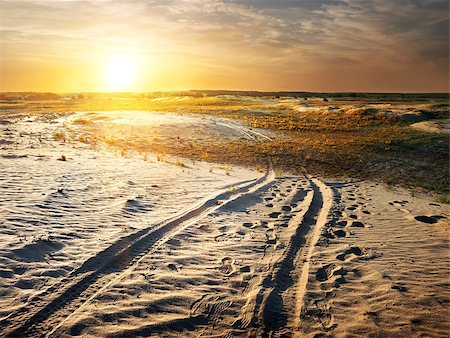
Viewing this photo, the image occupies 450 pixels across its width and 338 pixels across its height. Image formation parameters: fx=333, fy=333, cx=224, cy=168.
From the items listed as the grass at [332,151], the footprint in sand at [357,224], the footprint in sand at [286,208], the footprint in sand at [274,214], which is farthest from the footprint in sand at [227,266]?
the grass at [332,151]

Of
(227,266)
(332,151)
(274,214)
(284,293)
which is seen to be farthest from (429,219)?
(332,151)

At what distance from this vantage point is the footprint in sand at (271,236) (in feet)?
21.2

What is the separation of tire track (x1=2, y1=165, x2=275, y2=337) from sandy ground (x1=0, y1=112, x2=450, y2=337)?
0.02 meters

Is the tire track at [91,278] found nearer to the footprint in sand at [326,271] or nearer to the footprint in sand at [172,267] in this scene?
the footprint in sand at [172,267]

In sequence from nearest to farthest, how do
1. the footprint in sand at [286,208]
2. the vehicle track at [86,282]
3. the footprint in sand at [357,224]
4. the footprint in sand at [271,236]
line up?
the vehicle track at [86,282]
the footprint in sand at [271,236]
the footprint in sand at [357,224]
the footprint in sand at [286,208]

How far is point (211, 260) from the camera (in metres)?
5.61

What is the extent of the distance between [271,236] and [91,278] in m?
3.45

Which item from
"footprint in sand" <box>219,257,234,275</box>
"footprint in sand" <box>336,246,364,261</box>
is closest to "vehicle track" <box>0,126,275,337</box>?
"footprint in sand" <box>219,257,234,275</box>

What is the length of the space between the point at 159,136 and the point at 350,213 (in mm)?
13533

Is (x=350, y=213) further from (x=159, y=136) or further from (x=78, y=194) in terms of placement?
(x=159, y=136)

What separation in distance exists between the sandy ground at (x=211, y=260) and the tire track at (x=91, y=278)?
0.05ft

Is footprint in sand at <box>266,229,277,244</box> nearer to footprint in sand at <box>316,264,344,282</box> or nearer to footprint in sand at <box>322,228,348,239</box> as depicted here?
footprint in sand at <box>322,228,348,239</box>

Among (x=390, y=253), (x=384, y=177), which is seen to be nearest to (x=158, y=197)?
(x=390, y=253)

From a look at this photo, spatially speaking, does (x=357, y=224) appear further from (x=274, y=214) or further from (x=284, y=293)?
(x=284, y=293)
